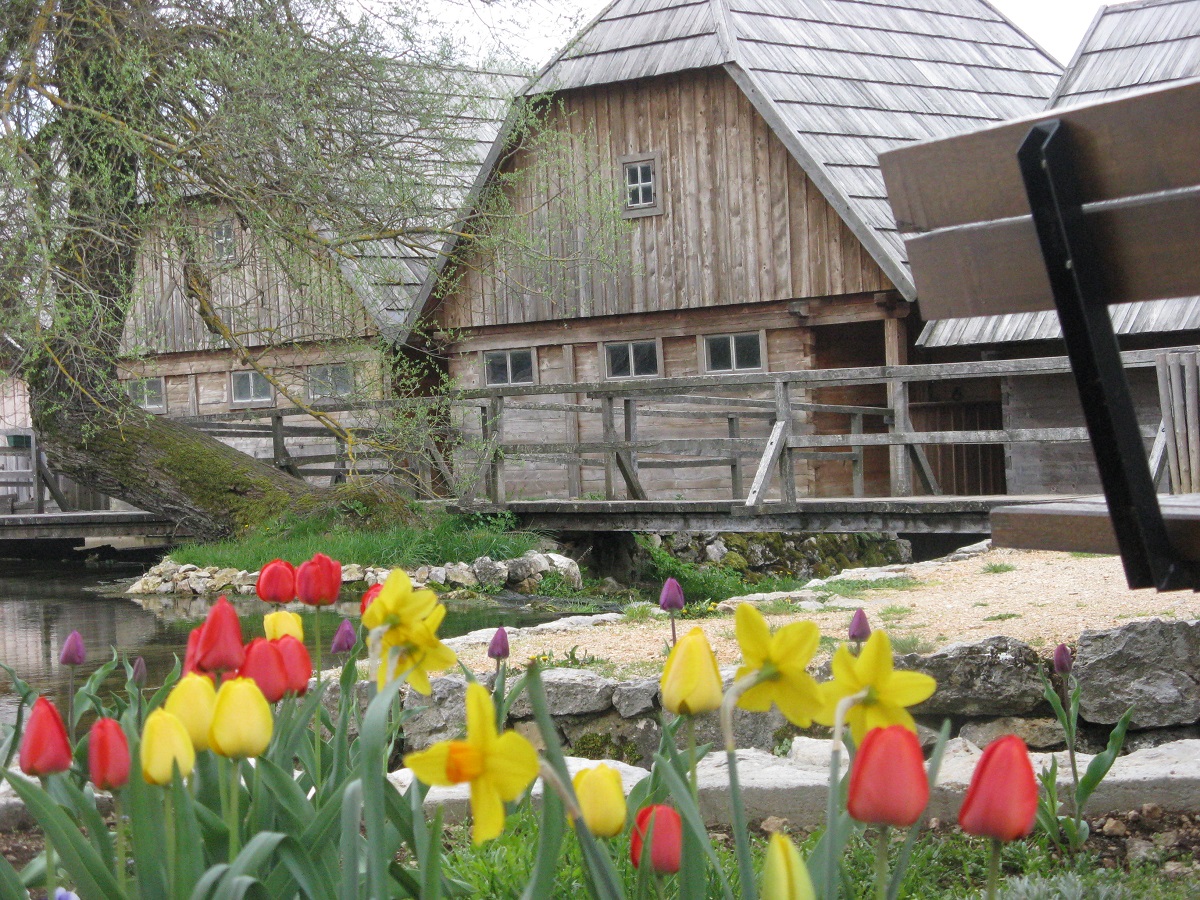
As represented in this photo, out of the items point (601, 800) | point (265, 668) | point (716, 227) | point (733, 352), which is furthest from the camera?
point (733, 352)

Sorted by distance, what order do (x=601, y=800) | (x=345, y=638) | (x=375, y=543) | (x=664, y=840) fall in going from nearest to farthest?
(x=601, y=800) < (x=664, y=840) < (x=345, y=638) < (x=375, y=543)

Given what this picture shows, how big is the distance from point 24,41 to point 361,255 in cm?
307

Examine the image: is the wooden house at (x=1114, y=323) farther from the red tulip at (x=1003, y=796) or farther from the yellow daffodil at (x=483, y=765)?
the yellow daffodil at (x=483, y=765)

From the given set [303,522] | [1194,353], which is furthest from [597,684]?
[303,522]

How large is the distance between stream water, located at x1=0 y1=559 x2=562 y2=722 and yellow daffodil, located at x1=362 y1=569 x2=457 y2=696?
15.7 ft

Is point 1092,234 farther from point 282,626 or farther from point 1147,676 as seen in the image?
point 1147,676

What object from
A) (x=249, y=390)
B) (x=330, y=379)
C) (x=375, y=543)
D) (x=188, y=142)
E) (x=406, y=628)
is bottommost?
(x=375, y=543)

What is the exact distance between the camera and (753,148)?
51.0ft

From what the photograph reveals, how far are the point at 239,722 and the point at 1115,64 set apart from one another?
634 inches

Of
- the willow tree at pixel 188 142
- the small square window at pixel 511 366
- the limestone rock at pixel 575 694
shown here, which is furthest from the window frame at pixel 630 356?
the limestone rock at pixel 575 694

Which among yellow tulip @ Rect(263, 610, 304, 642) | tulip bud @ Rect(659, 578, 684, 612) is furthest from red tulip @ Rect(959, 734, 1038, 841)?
tulip bud @ Rect(659, 578, 684, 612)

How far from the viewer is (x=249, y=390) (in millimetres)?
21016

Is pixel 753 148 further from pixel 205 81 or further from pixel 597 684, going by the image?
pixel 597 684

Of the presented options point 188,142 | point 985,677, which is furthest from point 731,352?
point 985,677
